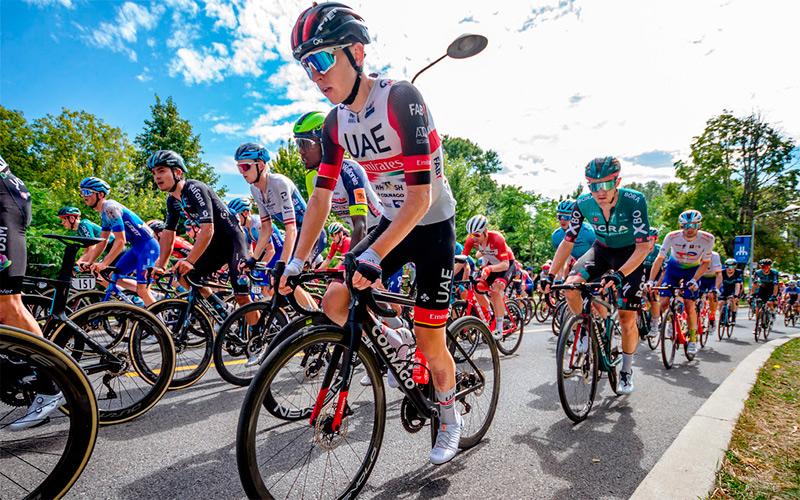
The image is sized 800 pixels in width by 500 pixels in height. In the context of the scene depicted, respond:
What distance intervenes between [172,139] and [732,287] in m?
39.6

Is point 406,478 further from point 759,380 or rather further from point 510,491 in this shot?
point 759,380

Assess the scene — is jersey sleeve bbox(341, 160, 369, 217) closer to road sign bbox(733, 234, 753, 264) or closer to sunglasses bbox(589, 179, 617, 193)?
sunglasses bbox(589, 179, 617, 193)

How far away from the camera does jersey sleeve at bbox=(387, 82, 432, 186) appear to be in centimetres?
195

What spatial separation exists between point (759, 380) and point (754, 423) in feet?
6.60

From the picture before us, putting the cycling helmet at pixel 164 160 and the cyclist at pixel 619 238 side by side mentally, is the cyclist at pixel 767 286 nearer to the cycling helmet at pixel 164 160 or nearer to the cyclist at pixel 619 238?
the cyclist at pixel 619 238

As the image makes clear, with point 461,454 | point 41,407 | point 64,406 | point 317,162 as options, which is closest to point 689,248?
point 461,454

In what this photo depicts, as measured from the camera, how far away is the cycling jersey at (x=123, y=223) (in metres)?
5.32

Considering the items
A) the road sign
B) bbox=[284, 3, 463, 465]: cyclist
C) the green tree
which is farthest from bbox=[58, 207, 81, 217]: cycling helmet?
the road sign

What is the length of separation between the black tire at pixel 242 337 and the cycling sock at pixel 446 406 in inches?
84.5

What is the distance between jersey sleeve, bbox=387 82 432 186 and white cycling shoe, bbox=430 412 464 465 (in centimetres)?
154

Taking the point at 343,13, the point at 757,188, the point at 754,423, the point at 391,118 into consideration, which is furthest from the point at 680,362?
the point at 757,188

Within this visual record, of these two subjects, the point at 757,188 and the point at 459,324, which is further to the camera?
the point at 757,188

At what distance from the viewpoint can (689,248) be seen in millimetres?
7316

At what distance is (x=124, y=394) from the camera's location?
349 centimetres
